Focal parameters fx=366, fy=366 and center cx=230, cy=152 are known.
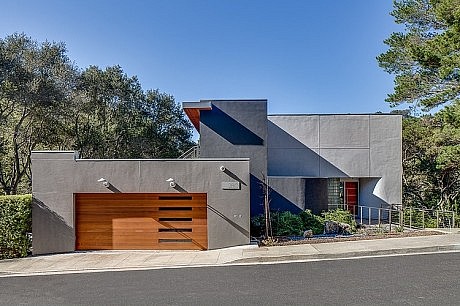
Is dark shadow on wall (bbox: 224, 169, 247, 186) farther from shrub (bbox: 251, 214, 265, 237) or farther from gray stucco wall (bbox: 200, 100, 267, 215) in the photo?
gray stucco wall (bbox: 200, 100, 267, 215)

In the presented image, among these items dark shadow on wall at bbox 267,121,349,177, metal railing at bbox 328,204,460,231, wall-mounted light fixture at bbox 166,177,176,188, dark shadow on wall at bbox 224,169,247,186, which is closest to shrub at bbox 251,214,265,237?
dark shadow on wall at bbox 224,169,247,186

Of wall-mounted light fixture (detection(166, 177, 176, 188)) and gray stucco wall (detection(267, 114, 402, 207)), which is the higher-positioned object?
gray stucco wall (detection(267, 114, 402, 207))

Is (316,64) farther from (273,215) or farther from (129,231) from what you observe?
(129,231)

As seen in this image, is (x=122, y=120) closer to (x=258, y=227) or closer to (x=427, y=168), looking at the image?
(x=258, y=227)

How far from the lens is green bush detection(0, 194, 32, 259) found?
11797mm

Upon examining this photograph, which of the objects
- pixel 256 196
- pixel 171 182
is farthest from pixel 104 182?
pixel 256 196

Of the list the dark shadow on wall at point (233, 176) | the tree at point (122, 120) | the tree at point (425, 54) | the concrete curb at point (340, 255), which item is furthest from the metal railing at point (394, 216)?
the tree at point (122, 120)

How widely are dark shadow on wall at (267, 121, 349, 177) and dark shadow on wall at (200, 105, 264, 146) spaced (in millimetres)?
3734

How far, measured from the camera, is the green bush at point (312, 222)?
48.6ft

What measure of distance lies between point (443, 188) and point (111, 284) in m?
23.1

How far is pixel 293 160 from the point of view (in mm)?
19203

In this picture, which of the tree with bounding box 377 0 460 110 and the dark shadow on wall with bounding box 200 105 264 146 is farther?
the dark shadow on wall with bounding box 200 105 264 146

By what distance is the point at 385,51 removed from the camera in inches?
811

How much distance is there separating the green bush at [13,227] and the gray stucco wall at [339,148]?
11478 millimetres
